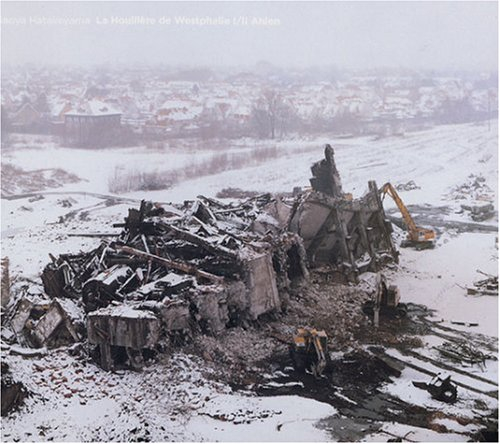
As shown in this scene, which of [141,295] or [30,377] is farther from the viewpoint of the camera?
[141,295]

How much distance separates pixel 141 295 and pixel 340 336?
121 inches

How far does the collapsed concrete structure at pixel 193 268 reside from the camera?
26.6 ft

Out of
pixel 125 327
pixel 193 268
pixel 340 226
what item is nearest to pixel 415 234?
pixel 340 226

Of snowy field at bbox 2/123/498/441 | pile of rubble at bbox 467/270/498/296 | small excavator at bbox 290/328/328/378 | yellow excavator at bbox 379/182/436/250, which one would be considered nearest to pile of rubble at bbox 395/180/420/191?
snowy field at bbox 2/123/498/441

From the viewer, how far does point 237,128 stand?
10891mm

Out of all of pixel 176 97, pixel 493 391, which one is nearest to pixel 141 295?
pixel 176 97

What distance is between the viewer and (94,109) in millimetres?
10469

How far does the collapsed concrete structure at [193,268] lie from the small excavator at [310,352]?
1.19 metres

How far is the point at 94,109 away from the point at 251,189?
10.8ft

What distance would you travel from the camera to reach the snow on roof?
408 inches

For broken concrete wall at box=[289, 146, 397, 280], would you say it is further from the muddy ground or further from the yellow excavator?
the muddy ground

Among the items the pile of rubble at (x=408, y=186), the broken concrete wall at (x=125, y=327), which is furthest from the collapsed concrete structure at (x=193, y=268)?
the pile of rubble at (x=408, y=186)

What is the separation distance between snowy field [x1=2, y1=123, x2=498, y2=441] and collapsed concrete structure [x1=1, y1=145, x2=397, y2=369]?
0.47 m

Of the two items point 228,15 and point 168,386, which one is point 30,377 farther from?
point 228,15
